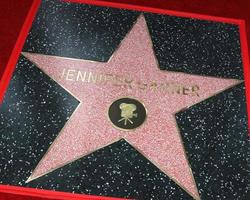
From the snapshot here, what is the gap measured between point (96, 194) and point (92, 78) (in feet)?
1.47

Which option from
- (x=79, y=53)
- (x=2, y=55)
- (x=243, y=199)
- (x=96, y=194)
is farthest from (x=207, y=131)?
(x=2, y=55)

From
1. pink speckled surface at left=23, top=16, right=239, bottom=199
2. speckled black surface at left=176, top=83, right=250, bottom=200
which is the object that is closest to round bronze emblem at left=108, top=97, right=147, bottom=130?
pink speckled surface at left=23, top=16, right=239, bottom=199

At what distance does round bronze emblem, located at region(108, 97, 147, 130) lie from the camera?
4.09 feet

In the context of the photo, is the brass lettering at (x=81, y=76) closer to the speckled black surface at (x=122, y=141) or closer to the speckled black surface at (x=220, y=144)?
the speckled black surface at (x=122, y=141)

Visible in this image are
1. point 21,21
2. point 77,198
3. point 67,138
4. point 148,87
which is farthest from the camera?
point 21,21

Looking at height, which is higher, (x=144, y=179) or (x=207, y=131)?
(x=207, y=131)

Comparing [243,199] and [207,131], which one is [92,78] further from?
[243,199]

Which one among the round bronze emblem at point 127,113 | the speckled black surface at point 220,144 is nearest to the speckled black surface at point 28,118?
the round bronze emblem at point 127,113

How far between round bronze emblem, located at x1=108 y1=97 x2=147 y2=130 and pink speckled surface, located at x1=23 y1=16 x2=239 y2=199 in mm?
17

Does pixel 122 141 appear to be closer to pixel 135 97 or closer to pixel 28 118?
pixel 135 97

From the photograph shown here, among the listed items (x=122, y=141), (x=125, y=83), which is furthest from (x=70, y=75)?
(x=122, y=141)

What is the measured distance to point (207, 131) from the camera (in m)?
1.26

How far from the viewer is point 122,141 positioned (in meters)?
1.21

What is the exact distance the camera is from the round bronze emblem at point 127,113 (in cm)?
125
